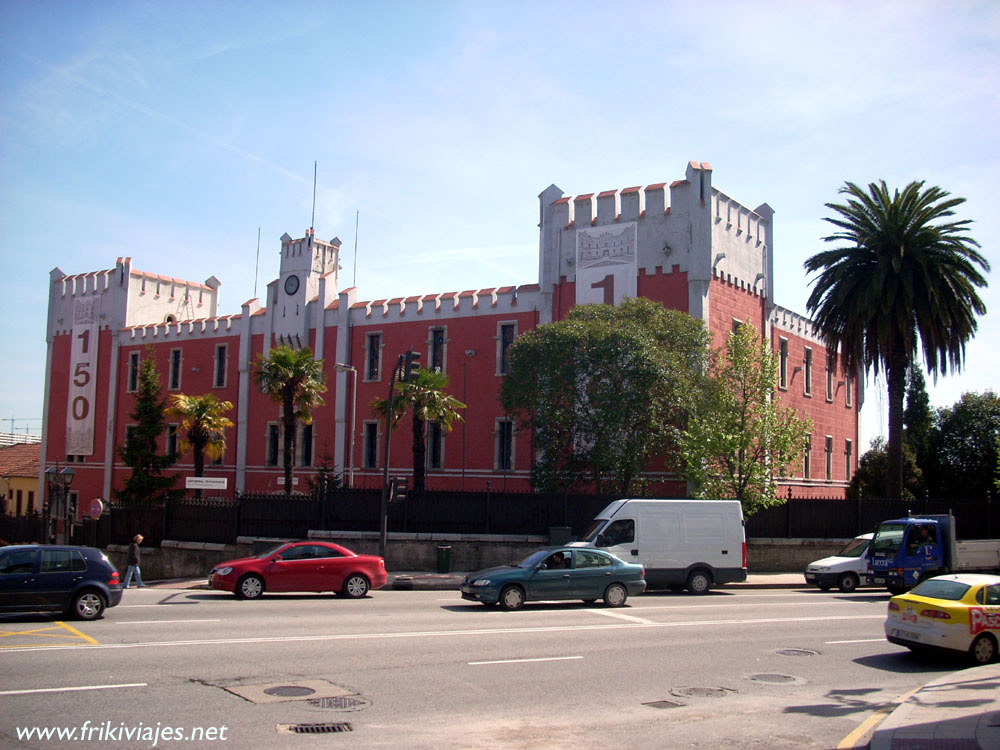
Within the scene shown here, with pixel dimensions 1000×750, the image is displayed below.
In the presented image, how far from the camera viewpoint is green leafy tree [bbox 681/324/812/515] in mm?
27703

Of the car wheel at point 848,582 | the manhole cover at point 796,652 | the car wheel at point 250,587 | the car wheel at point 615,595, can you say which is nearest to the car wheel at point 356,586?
the car wheel at point 250,587

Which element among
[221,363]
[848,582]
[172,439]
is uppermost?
[221,363]

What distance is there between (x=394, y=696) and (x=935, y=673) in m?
7.73

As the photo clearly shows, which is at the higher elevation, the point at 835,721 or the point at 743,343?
the point at 743,343

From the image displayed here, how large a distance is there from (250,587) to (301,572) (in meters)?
1.16

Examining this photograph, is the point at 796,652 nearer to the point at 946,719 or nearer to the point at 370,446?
the point at 946,719

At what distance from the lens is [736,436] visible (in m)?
27.8

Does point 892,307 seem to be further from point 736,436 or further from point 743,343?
point 736,436

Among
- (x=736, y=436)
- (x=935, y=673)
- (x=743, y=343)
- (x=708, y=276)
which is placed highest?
(x=708, y=276)

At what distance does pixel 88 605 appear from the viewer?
15.0 m

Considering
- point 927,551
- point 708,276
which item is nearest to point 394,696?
point 927,551

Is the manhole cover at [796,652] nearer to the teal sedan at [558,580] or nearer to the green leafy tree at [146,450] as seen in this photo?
the teal sedan at [558,580]

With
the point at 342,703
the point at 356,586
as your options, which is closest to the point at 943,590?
the point at 342,703

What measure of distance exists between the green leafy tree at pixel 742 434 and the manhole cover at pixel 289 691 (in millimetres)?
19257
